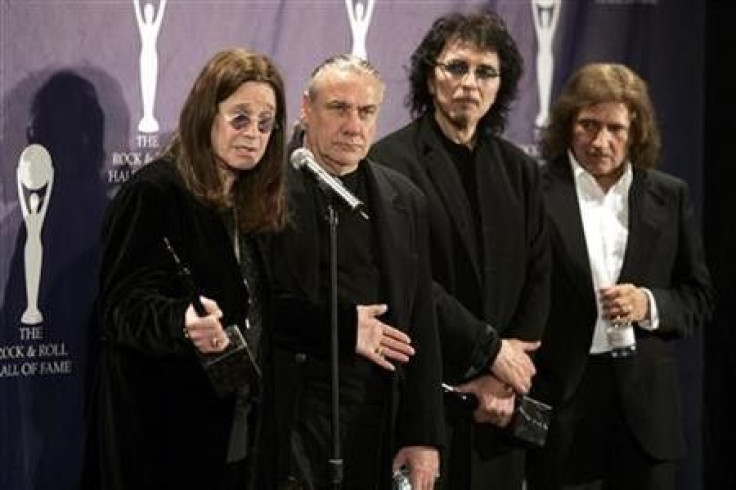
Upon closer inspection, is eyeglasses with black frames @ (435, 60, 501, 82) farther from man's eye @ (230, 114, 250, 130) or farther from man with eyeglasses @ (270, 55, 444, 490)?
man's eye @ (230, 114, 250, 130)

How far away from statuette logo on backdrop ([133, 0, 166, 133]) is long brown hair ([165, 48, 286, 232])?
2.26 ft

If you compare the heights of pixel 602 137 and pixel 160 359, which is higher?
pixel 602 137

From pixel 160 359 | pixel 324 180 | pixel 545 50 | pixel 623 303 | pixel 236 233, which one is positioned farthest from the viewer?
pixel 545 50

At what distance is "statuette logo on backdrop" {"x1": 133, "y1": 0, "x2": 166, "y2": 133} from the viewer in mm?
4883

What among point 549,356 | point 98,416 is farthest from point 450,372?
point 98,416

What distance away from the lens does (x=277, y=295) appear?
4336 millimetres

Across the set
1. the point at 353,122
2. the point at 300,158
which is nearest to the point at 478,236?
the point at 353,122

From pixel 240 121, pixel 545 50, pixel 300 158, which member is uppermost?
pixel 545 50

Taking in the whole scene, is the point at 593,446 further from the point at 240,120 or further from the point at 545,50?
the point at 240,120

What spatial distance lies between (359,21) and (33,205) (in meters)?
1.36

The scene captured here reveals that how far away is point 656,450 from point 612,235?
0.73 m

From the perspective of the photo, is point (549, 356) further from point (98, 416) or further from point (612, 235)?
point (98, 416)

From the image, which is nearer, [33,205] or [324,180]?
[324,180]

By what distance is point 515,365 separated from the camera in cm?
481
